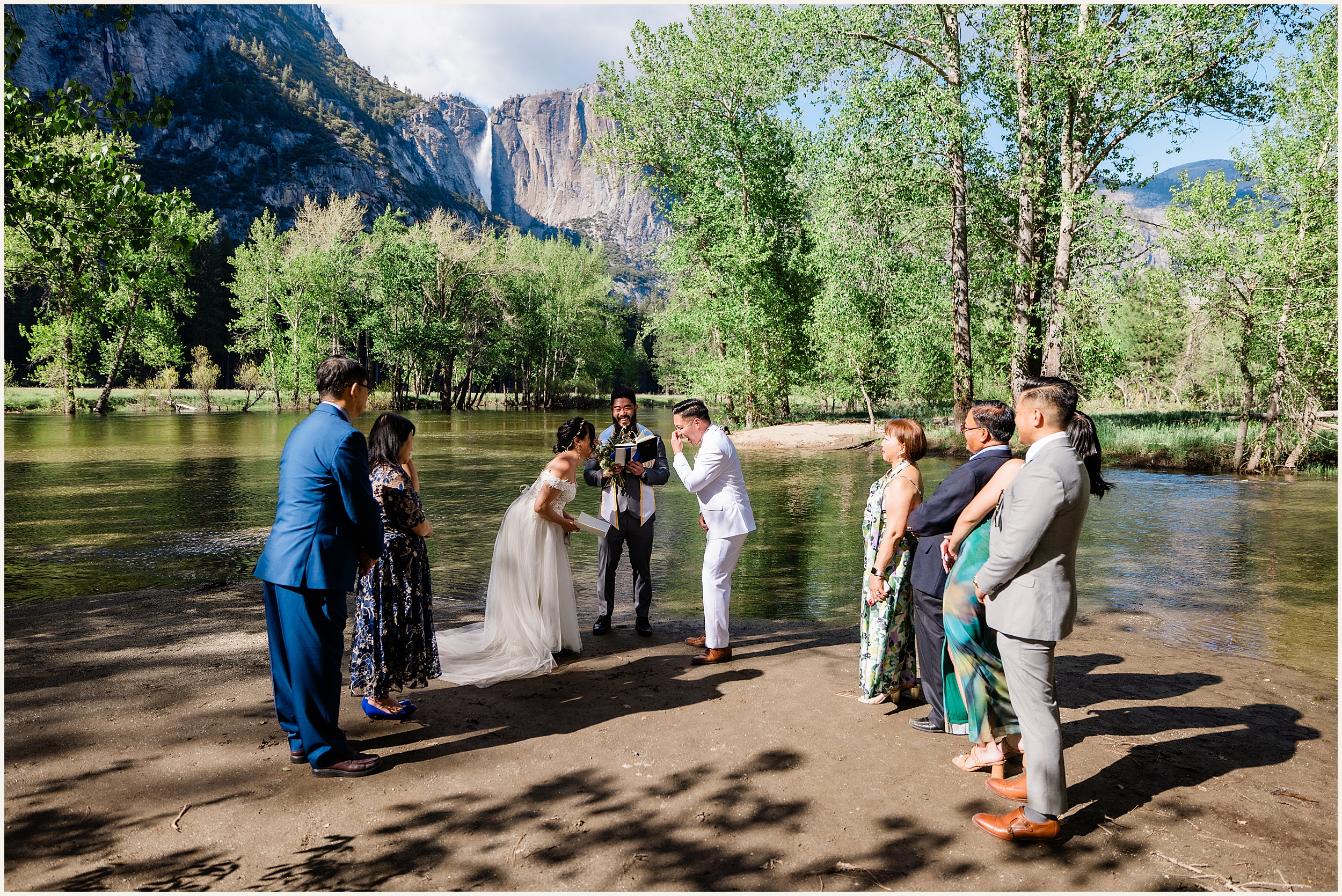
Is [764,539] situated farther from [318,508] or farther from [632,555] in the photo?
[318,508]

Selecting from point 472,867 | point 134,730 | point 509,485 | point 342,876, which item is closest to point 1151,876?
→ point 472,867

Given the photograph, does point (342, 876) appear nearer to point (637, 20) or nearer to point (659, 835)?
point (659, 835)

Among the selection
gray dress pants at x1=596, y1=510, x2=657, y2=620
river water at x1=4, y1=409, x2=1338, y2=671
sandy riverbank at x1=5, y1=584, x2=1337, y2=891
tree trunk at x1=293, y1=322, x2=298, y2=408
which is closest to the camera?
sandy riverbank at x1=5, y1=584, x2=1337, y2=891

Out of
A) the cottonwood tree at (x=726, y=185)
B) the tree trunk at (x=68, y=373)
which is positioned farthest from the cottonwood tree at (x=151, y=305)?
the cottonwood tree at (x=726, y=185)

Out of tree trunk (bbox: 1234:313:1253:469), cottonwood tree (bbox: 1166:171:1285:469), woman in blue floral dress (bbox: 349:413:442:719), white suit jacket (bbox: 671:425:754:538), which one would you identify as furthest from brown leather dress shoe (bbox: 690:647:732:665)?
tree trunk (bbox: 1234:313:1253:469)

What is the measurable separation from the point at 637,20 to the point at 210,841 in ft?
125

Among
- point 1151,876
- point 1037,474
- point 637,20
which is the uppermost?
point 637,20

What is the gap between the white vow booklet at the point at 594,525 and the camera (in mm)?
7086

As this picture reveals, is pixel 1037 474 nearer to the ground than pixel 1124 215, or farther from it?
nearer to the ground

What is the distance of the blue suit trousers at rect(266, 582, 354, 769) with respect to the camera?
4.38 metres

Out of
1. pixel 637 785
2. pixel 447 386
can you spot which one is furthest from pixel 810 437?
pixel 447 386

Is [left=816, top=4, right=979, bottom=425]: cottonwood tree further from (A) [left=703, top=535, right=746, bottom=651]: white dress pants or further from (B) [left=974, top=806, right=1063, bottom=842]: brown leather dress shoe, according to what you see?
(B) [left=974, top=806, right=1063, bottom=842]: brown leather dress shoe

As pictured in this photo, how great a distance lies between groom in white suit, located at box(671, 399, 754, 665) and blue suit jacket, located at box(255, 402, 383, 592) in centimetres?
274

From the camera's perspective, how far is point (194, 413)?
48.8 meters
